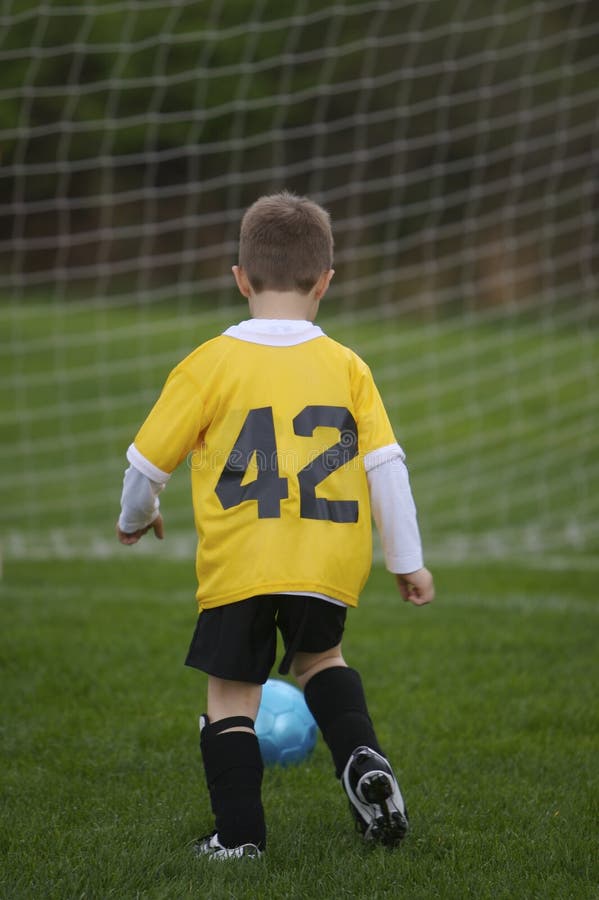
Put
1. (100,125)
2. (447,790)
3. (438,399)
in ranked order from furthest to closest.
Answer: (438,399), (100,125), (447,790)

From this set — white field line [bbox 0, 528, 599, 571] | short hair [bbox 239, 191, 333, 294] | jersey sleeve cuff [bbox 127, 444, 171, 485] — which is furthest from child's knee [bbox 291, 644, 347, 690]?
white field line [bbox 0, 528, 599, 571]

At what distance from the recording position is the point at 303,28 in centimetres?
1048

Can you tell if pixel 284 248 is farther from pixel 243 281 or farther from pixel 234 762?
pixel 234 762

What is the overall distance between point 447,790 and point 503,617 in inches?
80.9

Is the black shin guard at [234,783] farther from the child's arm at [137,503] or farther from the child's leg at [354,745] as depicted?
the child's arm at [137,503]

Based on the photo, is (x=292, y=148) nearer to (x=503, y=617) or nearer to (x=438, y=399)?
(x=438, y=399)

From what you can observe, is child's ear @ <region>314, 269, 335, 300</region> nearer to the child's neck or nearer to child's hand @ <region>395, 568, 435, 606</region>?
the child's neck

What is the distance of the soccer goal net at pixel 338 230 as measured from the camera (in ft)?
25.7

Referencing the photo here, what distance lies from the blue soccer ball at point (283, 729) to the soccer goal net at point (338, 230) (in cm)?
326

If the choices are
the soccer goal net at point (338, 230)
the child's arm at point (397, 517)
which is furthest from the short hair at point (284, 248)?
the soccer goal net at point (338, 230)

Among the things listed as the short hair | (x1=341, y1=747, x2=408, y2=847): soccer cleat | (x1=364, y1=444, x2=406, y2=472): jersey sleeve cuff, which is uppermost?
the short hair

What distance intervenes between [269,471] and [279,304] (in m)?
0.36

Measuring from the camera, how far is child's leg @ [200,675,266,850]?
2453mm

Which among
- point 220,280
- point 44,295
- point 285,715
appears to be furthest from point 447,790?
point 44,295
